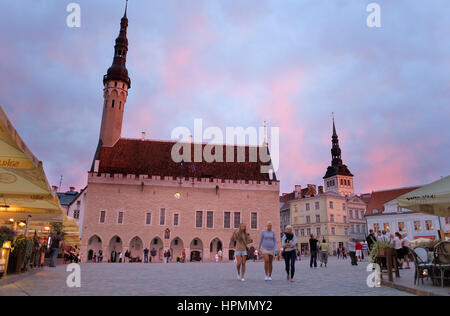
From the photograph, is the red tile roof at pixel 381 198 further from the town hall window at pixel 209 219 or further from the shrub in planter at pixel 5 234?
the shrub in planter at pixel 5 234

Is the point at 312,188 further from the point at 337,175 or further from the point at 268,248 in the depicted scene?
the point at 268,248

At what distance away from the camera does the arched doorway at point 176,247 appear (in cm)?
3666

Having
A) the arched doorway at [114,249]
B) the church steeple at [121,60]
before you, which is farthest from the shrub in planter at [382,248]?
the church steeple at [121,60]

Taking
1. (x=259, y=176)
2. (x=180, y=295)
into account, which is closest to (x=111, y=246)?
(x=259, y=176)

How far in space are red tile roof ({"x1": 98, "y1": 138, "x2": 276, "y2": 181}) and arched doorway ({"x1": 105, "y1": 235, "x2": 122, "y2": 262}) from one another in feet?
25.0

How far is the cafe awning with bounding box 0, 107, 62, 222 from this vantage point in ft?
19.3

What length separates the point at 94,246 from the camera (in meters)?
35.3

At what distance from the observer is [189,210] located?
37.7 metres

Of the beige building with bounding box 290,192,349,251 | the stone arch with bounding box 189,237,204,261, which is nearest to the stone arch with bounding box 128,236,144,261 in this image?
the stone arch with bounding box 189,237,204,261

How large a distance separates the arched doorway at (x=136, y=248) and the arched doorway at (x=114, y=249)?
127cm

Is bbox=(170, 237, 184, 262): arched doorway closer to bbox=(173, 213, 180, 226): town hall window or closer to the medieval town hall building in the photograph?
the medieval town hall building

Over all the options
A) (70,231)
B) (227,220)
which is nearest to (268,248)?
(70,231)

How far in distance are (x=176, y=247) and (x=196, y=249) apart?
228 centimetres
